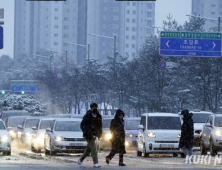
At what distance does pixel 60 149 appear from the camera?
30281mm

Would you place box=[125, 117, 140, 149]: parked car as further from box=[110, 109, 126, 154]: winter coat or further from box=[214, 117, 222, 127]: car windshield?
box=[110, 109, 126, 154]: winter coat

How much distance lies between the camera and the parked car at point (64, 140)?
99.2 ft

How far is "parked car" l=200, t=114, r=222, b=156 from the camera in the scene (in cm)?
3062

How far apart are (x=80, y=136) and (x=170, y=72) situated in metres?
58.6

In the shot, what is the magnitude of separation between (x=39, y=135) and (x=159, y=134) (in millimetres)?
7865

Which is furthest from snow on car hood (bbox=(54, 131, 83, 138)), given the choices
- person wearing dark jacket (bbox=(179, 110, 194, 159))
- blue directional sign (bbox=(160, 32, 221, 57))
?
blue directional sign (bbox=(160, 32, 221, 57))

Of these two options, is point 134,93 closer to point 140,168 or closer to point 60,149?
point 60,149

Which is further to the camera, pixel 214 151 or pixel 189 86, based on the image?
pixel 189 86

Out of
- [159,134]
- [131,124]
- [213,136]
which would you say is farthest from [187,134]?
[131,124]

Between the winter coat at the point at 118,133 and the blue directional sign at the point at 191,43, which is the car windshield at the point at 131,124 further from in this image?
the winter coat at the point at 118,133

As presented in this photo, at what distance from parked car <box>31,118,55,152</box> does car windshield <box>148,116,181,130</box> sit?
6528 mm

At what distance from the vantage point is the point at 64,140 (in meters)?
30.5

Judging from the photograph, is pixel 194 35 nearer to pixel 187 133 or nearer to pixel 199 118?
pixel 199 118

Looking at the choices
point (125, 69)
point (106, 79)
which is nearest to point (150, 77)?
point (125, 69)
